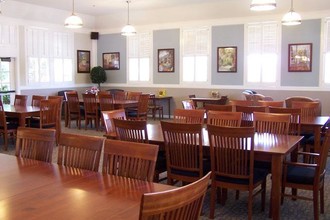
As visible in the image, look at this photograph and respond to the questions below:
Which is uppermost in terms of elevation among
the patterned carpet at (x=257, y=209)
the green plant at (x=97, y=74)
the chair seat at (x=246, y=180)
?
the green plant at (x=97, y=74)

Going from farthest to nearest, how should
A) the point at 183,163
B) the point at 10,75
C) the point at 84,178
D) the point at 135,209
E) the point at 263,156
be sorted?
the point at 10,75 → the point at 183,163 → the point at 263,156 → the point at 84,178 → the point at 135,209

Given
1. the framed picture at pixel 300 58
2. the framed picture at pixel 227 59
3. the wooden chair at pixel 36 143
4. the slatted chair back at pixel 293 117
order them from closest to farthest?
1. the wooden chair at pixel 36 143
2. the slatted chair back at pixel 293 117
3. the framed picture at pixel 300 58
4. the framed picture at pixel 227 59

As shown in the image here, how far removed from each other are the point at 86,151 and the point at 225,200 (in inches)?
79.9

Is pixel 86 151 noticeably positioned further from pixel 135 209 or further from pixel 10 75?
pixel 10 75

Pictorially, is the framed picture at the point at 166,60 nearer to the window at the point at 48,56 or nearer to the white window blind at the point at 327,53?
the window at the point at 48,56

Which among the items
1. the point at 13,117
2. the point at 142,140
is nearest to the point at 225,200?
the point at 142,140

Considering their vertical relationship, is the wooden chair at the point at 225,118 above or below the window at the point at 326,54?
below

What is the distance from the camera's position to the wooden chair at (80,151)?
2.57m

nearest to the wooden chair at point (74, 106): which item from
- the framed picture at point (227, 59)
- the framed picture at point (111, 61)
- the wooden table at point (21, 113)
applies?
the wooden table at point (21, 113)

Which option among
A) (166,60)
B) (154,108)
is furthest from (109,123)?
(166,60)

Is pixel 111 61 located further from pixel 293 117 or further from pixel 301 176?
pixel 301 176

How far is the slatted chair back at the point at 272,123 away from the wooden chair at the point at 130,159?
2.33 m

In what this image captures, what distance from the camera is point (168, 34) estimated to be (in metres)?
11.5

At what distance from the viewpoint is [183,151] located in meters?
3.56
